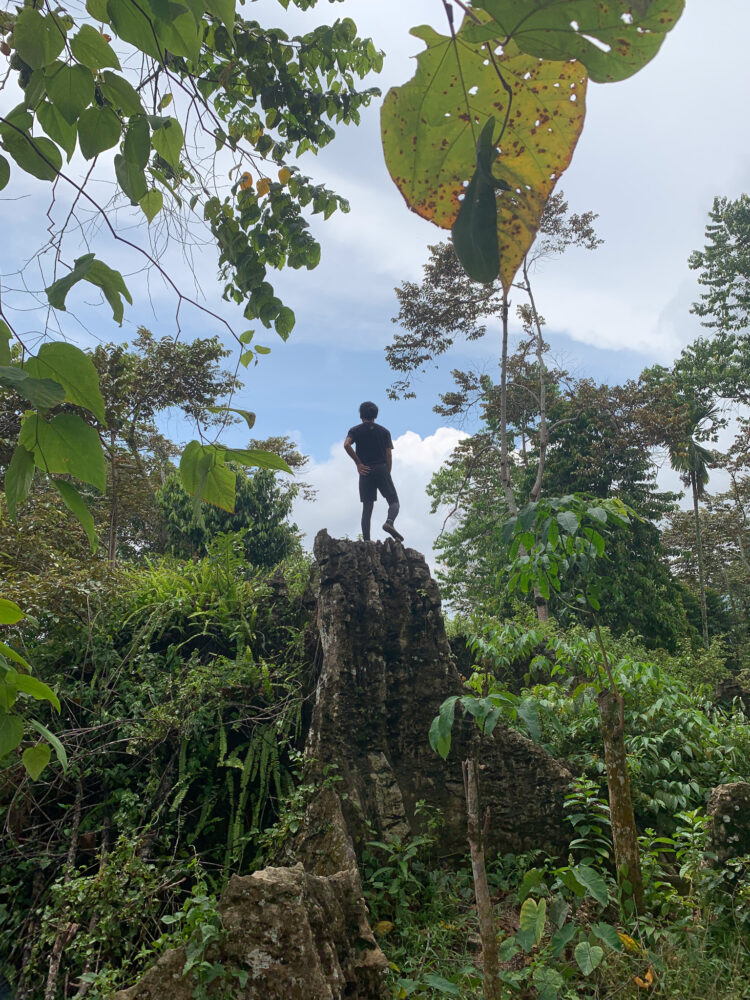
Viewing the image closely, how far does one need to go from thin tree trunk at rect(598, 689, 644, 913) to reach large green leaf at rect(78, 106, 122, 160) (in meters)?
2.25

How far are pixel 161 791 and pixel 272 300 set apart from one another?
3.06 meters

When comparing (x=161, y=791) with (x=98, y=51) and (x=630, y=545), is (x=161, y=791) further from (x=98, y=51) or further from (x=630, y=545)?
(x=630, y=545)

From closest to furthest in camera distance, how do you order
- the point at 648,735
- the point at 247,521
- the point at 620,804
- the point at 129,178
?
the point at 129,178 < the point at 620,804 < the point at 648,735 < the point at 247,521

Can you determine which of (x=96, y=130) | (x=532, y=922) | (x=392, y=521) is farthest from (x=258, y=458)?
(x=392, y=521)

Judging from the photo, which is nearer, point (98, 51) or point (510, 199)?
point (510, 199)

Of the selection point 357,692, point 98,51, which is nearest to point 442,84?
point 98,51

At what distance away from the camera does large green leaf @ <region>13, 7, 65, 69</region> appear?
70 cm

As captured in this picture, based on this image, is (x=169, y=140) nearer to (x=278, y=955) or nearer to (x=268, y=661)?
(x=278, y=955)

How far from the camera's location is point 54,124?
77 centimetres

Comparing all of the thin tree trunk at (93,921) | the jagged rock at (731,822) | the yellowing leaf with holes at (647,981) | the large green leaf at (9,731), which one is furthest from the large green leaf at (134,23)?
the jagged rock at (731,822)

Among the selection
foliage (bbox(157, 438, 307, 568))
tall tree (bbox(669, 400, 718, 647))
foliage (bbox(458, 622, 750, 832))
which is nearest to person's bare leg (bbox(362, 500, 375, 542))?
foliage (bbox(458, 622, 750, 832))

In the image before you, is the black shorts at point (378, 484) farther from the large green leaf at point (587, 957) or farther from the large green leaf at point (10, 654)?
the large green leaf at point (10, 654)

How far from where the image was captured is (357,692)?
3752 millimetres

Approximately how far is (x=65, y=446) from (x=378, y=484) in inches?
211
